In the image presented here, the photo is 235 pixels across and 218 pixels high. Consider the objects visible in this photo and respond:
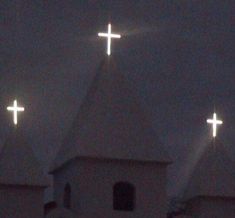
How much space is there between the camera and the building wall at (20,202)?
40812 millimetres

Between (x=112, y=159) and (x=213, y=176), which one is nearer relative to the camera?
(x=112, y=159)

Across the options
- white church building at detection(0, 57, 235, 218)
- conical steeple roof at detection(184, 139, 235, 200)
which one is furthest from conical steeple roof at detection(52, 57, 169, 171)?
conical steeple roof at detection(184, 139, 235, 200)

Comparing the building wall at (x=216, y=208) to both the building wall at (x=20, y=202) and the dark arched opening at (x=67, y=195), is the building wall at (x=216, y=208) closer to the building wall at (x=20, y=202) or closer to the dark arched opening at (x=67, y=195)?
the dark arched opening at (x=67, y=195)

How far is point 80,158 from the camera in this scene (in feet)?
136

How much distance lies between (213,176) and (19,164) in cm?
582

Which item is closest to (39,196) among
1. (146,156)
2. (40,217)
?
(40,217)

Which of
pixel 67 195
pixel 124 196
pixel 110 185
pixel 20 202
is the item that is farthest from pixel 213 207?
pixel 20 202

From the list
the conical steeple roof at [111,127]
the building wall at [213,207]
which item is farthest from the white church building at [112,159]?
the building wall at [213,207]

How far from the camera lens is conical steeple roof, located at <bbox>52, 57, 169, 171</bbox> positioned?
137 ft

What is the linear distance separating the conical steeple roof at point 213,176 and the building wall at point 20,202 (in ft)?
15.8

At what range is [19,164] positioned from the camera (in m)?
41.6

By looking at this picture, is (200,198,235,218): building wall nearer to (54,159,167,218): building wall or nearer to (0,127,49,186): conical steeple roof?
(54,159,167,218): building wall

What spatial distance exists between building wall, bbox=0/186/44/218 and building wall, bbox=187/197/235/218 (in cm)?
482

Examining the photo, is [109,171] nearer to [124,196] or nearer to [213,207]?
[124,196]
